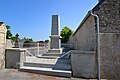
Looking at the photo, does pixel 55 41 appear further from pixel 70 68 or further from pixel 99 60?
pixel 99 60

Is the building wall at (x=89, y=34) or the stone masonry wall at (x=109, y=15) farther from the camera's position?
the building wall at (x=89, y=34)

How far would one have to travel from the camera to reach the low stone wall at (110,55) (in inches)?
291

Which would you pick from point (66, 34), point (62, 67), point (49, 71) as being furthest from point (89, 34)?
point (66, 34)

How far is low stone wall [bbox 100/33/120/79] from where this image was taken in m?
7.40

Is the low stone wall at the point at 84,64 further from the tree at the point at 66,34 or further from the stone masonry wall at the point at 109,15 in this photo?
the tree at the point at 66,34

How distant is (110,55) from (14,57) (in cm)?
663

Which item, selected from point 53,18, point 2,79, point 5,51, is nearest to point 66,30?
point 53,18

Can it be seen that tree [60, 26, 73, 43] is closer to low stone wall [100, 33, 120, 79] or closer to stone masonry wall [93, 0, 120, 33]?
stone masonry wall [93, 0, 120, 33]

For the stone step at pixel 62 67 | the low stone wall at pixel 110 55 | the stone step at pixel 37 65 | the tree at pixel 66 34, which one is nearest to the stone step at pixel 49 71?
the stone step at pixel 62 67

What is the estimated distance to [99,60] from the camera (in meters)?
7.37

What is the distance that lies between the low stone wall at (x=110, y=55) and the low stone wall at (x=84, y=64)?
1.53ft

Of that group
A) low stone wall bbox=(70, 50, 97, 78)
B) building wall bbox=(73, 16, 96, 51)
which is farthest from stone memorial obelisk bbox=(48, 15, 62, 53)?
low stone wall bbox=(70, 50, 97, 78)

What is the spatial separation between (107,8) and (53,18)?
726 centimetres

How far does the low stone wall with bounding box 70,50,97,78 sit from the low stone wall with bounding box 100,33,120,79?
47 centimetres
